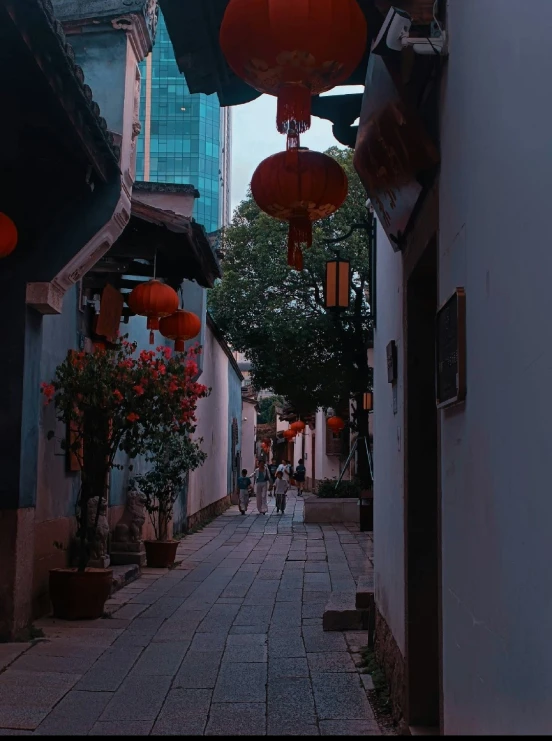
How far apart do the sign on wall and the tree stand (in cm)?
1732

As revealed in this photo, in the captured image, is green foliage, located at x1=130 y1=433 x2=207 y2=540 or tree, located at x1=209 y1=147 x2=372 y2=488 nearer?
green foliage, located at x1=130 y1=433 x2=207 y2=540

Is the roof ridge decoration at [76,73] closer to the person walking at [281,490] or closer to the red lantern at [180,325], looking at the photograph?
the red lantern at [180,325]

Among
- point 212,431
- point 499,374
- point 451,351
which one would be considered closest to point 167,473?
point 451,351

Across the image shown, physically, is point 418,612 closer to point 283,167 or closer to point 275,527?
point 283,167

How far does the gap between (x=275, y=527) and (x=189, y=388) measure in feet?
37.7

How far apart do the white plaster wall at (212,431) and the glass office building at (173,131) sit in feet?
159

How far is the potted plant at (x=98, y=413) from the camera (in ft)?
27.7

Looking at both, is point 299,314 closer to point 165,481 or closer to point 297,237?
point 165,481

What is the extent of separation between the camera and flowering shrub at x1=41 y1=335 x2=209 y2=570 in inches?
343

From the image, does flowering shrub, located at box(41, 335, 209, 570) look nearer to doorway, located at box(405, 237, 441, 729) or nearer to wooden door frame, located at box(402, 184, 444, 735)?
wooden door frame, located at box(402, 184, 444, 735)

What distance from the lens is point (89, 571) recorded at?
845 centimetres

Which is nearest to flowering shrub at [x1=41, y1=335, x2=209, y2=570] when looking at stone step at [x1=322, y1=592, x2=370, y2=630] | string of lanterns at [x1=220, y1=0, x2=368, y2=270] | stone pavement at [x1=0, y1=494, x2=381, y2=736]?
stone pavement at [x1=0, y1=494, x2=381, y2=736]

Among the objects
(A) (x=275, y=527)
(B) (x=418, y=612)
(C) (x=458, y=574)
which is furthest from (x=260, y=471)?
(C) (x=458, y=574)

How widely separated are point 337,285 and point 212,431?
1260 centimetres
